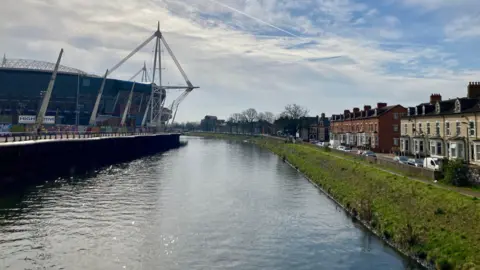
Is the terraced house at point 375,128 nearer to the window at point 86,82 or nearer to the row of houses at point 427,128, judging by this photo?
the row of houses at point 427,128

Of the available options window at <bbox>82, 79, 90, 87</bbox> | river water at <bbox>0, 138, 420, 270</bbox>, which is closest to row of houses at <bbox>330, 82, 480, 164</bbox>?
river water at <bbox>0, 138, 420, 270</bbox>

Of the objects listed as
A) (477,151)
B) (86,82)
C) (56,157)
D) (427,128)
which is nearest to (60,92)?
(86,82)

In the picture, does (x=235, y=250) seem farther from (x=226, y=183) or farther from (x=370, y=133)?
(x=370, y=133)

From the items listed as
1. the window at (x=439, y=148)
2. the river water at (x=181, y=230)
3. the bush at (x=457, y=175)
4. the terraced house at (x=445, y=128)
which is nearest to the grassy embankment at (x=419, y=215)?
the river water at (x=181, y=230)

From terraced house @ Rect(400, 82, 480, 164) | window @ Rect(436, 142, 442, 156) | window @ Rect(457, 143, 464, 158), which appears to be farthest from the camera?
window @ Rect(436, 142, 442, 156)

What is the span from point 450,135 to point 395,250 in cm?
3130

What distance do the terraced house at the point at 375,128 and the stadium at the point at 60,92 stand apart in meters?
86.2

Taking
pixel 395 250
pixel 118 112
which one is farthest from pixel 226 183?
pixel 118 112

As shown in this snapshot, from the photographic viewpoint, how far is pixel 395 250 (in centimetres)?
2173

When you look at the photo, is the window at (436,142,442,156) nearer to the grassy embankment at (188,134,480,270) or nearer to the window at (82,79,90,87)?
the grassy embankment at (188,134,480,270)

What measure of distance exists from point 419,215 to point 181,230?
14571mm

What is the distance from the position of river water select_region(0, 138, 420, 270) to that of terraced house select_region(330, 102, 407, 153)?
118 feet

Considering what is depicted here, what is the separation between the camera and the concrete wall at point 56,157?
40.2 meters

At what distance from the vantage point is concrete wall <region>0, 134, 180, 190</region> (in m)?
40.2
